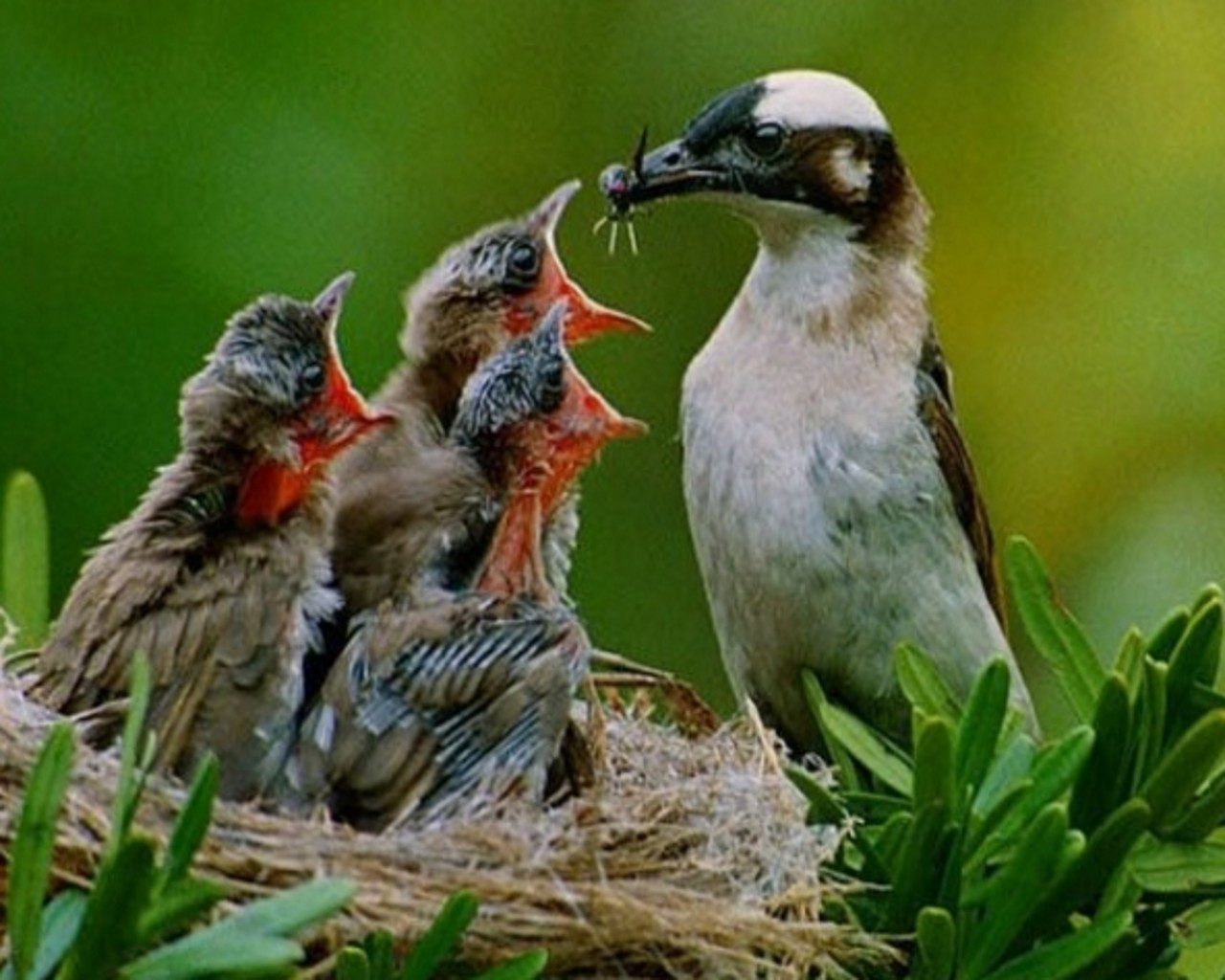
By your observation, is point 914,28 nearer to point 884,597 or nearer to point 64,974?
point 884,597

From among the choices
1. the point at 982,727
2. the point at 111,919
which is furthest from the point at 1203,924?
the point at 111,919

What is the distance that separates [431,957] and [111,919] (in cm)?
30

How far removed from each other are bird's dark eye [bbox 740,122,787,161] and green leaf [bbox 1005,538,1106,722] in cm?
109

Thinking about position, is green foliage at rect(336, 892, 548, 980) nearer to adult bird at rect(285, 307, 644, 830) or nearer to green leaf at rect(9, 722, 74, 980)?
green leaf at rect(9, 722, 74, 980)

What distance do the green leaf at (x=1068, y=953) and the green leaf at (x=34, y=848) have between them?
868mm

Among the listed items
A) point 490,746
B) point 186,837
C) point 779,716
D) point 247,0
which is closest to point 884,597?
point 779,716

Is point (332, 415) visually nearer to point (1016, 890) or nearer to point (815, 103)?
point (815, 103)

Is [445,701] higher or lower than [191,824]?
lower

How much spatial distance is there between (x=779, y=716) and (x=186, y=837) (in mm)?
1879

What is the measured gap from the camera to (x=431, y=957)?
2.77m

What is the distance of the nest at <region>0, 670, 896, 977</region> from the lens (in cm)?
317

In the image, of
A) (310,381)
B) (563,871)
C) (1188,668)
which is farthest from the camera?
(310,381)

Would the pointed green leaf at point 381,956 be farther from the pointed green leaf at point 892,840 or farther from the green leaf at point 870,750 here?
the green leaf at point 870,750

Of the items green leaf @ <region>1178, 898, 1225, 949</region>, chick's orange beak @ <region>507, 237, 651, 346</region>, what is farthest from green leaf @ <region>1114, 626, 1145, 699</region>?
chick's orange beak @ <region>507, 237, 651, 346</region>
